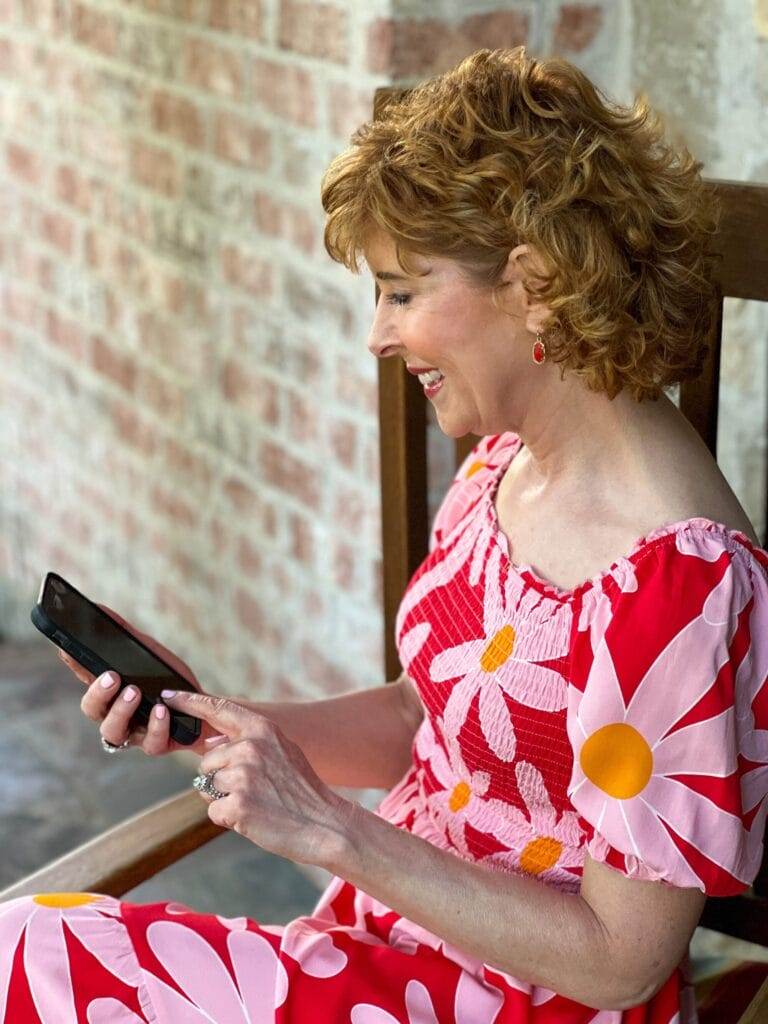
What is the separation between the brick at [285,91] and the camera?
86.0 inches

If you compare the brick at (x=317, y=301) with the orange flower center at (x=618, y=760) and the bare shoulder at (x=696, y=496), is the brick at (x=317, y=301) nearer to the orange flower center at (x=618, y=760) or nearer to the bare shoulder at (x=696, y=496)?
the bare shoulder at (x=696, y=496)

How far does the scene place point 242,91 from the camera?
236 cm

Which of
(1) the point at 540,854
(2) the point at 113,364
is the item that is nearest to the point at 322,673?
(2) the point at 113,364

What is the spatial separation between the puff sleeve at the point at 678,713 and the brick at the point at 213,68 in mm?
1409

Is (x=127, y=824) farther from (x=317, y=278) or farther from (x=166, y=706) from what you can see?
(x=317, y=278)

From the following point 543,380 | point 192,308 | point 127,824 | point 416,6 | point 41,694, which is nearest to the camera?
point 543,380

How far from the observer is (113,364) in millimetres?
3098

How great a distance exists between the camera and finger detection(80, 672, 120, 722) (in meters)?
1.36

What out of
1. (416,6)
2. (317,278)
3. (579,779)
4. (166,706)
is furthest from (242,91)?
(579,779)

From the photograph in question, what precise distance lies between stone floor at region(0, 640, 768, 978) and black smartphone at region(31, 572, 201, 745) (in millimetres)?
1297

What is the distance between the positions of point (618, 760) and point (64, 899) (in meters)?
0.56

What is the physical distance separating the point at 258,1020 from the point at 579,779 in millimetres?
364

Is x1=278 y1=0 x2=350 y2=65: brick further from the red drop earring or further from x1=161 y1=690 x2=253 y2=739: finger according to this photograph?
x1=161 y1=690 x2=253 y2=739: finger

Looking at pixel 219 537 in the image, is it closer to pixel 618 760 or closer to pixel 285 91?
pixel 285 91
